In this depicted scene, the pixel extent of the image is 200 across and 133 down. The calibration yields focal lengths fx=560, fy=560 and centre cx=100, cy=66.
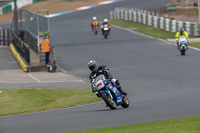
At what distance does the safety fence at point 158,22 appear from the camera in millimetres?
40000

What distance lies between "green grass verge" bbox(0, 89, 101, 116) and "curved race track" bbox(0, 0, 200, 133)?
1.22m

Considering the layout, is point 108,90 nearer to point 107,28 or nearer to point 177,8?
point 107,28

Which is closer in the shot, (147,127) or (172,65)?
(147,127)

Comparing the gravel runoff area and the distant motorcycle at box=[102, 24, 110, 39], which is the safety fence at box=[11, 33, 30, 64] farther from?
the gravel runoff area

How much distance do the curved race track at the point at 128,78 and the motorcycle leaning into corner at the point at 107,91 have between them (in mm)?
251

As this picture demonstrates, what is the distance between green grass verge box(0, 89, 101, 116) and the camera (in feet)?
55.4

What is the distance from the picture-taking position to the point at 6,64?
3216 centimetres

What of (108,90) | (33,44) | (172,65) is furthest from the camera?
(33,44)

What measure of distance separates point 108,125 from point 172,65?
48.4 ft

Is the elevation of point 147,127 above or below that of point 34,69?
above

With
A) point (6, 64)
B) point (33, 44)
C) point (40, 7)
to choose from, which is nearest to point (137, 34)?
point (33, 44)

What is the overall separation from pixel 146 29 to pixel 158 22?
1226mm

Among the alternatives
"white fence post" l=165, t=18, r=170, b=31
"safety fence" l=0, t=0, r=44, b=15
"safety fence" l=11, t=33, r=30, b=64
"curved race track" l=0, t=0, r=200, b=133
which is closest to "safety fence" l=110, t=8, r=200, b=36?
"white fence post" l=165, t=18, r=170, b=31

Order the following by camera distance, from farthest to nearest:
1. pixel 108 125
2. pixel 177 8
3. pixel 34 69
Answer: pixel 177 8 → pixel 34 69 → pixel 108 125
